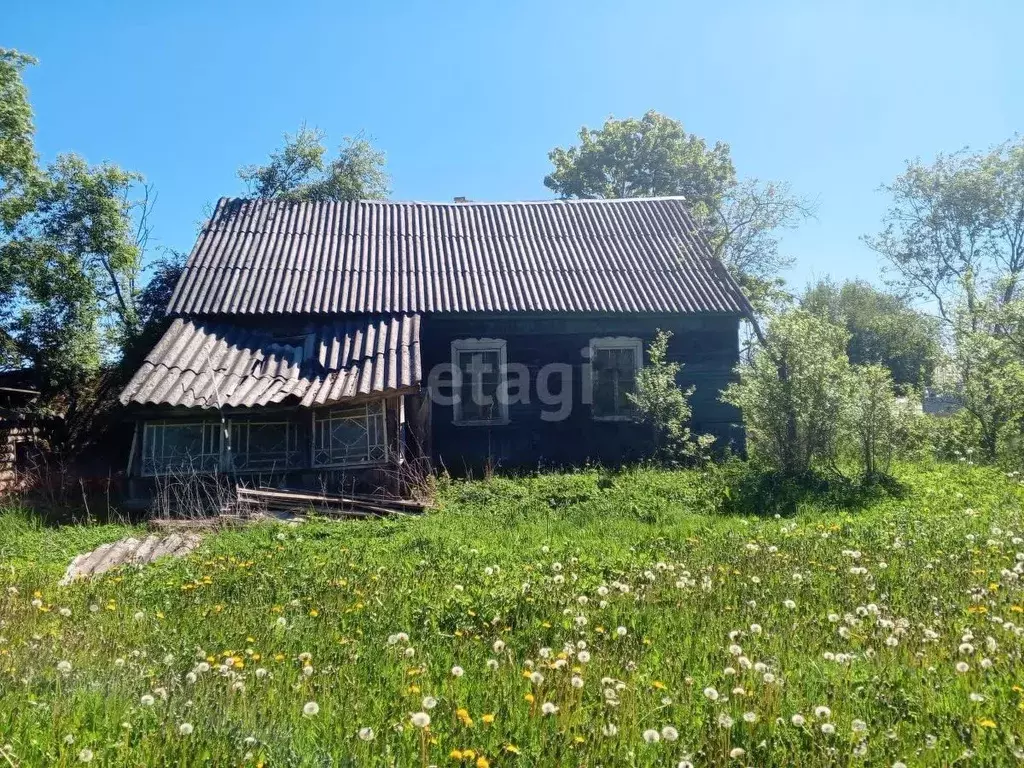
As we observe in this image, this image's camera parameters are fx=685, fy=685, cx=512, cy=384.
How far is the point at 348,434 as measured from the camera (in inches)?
447

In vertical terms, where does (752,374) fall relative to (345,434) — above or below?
above

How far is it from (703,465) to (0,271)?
49.2ft

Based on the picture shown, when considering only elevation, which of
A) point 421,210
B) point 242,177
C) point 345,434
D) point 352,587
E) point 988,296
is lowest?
point 352,587

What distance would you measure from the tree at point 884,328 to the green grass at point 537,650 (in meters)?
23.1

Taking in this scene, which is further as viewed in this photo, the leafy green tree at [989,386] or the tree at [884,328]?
the tree at [884,328]

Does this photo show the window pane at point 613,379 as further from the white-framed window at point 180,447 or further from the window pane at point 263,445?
the white-framed window at point 180,447

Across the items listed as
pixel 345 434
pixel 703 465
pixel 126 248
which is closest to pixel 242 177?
pixel 126 248

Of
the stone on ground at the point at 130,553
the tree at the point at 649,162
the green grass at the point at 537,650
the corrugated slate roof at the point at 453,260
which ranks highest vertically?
the tree at the point at 649,162

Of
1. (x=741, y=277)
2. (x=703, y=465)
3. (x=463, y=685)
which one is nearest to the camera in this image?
(x=463, y=685)

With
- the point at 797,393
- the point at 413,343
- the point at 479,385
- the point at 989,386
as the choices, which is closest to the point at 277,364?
the point at 413,343

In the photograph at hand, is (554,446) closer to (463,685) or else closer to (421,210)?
(421,210)

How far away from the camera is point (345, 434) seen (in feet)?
37.3

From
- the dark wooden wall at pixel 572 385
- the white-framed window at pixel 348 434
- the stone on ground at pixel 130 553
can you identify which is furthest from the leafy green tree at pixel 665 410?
the stone on ground at pixel 130 553

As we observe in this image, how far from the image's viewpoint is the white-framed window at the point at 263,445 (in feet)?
36.6
